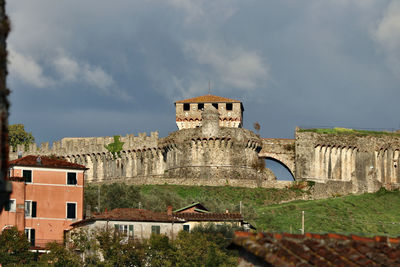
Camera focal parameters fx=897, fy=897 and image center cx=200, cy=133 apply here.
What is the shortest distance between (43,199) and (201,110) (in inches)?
2247

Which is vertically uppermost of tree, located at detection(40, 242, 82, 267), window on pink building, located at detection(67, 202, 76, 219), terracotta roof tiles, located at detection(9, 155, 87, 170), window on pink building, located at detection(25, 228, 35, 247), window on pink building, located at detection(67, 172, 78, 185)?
terracotta roof tiles, located at detection(9, 155, 87, 170)

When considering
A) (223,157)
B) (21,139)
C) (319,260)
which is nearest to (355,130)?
(223,157)

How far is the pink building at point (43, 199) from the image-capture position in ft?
219

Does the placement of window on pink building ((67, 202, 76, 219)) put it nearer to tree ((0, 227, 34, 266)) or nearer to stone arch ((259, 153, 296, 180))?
tree ((0, 227, 34, 266))

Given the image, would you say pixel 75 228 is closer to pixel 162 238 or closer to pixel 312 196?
pixel 162 238

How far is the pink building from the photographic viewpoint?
66.7 meters

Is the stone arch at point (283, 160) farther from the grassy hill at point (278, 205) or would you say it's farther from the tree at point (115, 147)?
the tree at point (115, 147)

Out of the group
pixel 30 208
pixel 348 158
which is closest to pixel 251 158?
pixel 348 158

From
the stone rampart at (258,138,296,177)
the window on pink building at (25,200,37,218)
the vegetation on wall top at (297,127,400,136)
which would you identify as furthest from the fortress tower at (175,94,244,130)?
the window on pink building at (25,200,37,218)

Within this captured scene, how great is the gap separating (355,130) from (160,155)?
2570 cm

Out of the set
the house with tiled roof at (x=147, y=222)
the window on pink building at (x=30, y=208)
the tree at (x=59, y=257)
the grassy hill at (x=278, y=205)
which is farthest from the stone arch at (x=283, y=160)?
the tree at (x=59, y=257)

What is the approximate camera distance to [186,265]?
5303 cm

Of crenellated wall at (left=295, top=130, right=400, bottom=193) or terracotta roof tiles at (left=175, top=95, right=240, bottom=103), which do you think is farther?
terracotta roof tiles at (left=175, top=95, right=240, bottom=103)

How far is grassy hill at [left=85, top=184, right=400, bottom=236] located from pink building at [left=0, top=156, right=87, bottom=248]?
9.77m
